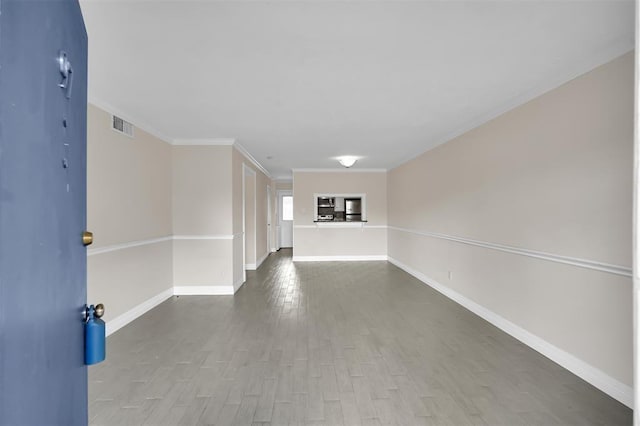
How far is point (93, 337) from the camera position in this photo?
3.29 ft

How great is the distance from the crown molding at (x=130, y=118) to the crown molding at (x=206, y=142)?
13 centimetres

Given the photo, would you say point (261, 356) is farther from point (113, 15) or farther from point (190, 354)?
point (113, 15)

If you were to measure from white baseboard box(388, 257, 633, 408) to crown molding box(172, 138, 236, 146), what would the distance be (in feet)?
13.4

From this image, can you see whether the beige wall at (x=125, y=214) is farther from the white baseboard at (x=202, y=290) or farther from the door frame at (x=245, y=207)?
the door frame at (x=245, y=207)

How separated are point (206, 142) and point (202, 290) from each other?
2.30 meters

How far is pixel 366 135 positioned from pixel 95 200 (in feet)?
11.4

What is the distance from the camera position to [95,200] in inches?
130

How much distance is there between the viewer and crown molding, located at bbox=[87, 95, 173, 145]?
3.30 meters

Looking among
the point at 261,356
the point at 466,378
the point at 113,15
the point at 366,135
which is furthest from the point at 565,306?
the point at 113,15

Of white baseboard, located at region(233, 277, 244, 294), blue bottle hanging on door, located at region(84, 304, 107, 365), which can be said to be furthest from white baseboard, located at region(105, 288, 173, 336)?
blue bottle hanging on door, located at region(84, 304, 107, 365)

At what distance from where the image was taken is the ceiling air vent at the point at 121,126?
362 centimetres

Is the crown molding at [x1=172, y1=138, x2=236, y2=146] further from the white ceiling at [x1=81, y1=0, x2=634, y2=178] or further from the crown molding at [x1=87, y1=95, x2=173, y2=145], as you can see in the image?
the white ceiling at [x1=81, y1=0, x2=634, y2=178]

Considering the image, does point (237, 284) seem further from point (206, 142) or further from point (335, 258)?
point (335, 258)

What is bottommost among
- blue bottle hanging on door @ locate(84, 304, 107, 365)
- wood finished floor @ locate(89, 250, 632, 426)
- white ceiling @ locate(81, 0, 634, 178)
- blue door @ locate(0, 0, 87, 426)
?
wood finished floor @ locate(89, 250, 632, 426)
